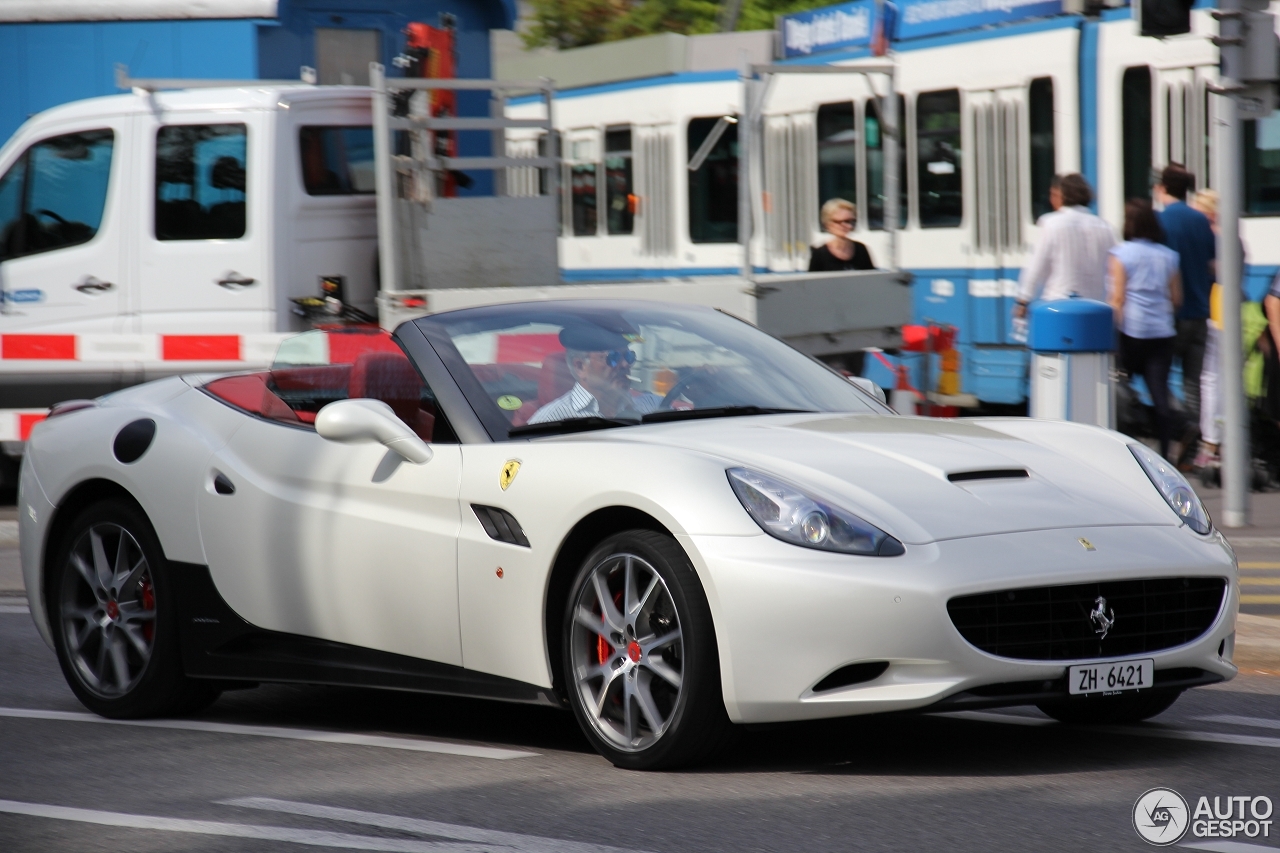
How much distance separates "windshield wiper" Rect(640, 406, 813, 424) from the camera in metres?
6.07

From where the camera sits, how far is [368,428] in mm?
5961

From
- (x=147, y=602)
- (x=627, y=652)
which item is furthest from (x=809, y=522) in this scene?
(x=147, y=602)

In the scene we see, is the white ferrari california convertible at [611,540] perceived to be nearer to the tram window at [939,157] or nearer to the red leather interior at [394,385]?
the red leather interior at [394,385]

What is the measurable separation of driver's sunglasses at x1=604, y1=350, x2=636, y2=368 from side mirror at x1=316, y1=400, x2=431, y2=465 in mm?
626

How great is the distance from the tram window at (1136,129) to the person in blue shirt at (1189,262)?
1.36 metres

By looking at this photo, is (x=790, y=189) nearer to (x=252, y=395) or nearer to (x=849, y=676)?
(x=252, y=395)

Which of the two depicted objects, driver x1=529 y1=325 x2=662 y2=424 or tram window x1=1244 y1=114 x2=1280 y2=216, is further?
tram window x1=1244 y1=114 x2=1280 y2=216

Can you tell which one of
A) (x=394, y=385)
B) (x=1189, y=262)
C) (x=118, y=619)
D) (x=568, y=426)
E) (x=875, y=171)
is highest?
(x=875, y=171)

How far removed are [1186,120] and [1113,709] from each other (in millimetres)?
9919

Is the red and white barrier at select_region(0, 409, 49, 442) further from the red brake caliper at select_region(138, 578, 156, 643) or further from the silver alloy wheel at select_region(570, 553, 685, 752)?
the silver alloy wheel at select_region(570, 553, 685, 752)

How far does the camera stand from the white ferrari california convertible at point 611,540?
5.17m

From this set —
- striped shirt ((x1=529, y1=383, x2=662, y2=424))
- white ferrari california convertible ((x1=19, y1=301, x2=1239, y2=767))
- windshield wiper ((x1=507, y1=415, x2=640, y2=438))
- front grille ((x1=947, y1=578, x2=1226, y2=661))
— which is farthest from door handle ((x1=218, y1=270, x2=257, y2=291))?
front grille ((x1=947, y1=578, x2=1226, y2=661))

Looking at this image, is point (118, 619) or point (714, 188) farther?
point (714, 188)

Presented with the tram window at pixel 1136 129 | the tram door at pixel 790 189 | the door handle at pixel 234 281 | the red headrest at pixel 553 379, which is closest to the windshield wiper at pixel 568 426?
the red headrest at pixel 553 379
